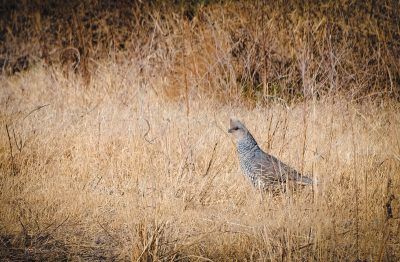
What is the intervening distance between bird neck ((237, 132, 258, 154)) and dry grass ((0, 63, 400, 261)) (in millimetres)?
236

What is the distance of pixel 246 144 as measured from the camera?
3529 mm

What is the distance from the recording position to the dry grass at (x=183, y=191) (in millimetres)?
2543

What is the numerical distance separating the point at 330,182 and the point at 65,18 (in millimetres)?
6195

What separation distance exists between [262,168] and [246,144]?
317 millimetres

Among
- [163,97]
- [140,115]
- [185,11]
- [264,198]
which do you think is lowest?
[264,198]

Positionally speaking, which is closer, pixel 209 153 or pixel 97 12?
pixel 209 153

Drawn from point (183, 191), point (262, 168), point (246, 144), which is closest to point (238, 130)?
point (246, 144)

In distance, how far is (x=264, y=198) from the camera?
3.18 m

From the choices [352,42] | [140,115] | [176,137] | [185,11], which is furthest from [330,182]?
[185,11]

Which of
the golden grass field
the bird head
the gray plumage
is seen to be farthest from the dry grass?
the bird head

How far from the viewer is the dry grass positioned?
2.54 meters

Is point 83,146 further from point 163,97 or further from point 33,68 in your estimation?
point 33,68

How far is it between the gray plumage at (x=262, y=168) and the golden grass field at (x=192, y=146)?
0.10 metres

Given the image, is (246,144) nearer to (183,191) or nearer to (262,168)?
(262,168)
